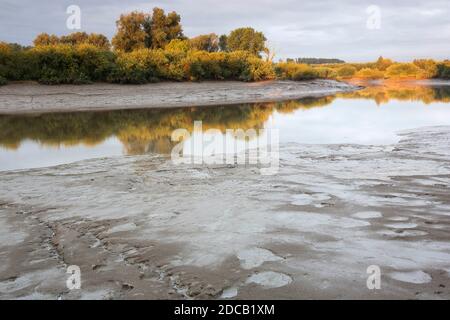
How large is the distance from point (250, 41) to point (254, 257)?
62674mm

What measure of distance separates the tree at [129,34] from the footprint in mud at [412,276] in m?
49.9

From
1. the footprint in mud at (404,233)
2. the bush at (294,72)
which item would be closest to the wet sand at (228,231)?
the footprint in mud at (404,233)

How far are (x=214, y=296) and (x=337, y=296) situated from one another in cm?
87

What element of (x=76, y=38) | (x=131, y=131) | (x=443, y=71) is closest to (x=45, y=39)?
(x=76, y=38)

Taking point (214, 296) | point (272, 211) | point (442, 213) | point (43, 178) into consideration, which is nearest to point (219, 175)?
point (272, 211)

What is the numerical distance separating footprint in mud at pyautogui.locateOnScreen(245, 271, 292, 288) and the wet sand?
0.6 inches

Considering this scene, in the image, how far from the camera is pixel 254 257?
4035 mm

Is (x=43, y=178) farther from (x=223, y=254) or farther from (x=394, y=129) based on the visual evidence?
(x=394, y=129)

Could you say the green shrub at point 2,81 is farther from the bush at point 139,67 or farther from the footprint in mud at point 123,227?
the footprint in mud at point 123,227

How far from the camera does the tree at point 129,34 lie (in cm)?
5062

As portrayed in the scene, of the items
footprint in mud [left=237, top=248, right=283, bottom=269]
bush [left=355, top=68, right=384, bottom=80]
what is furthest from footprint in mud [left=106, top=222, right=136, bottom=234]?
bush [left=355, top=68, right=384, bottom=80]

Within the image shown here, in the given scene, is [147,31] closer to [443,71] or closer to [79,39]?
[79,39]

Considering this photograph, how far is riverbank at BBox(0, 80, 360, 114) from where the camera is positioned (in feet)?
82.8
